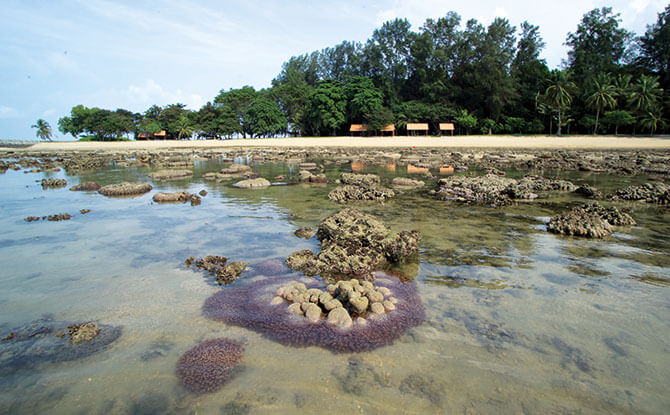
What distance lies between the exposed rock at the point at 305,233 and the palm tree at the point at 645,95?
6675 cm

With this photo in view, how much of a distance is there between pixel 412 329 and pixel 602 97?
68.5 m

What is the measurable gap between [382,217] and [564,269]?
4.61 metres

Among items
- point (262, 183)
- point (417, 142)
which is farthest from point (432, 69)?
point (262, 183)

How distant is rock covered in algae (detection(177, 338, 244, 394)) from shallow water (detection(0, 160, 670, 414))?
0.32 ft

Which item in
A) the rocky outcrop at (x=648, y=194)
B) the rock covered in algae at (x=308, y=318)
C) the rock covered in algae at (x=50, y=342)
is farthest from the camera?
the rocky outcrop at (x=648, y=194)

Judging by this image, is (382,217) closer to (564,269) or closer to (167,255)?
(564,269)

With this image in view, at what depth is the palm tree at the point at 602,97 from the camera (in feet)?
180

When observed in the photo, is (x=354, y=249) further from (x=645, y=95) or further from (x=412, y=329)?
(x=645, y=95)

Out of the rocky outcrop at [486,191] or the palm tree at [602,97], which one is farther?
the palm tree at [602,97]

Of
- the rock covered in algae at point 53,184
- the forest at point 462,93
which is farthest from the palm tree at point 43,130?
the rock covered in algae at point 53,184

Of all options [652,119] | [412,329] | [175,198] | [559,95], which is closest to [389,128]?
[559,95]

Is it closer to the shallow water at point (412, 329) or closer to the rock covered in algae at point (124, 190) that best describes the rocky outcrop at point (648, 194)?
the shallow water at point (412, 329)

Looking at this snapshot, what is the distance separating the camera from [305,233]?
791 centimetres

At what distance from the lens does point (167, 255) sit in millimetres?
6801
